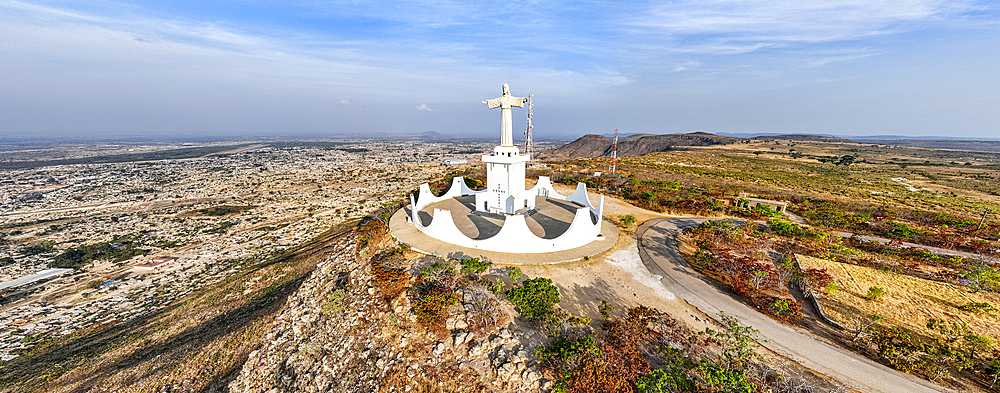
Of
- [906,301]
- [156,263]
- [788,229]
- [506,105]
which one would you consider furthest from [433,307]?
[156,263]

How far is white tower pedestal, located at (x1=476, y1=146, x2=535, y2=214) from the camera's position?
20734 mm

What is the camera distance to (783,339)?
1191 cm

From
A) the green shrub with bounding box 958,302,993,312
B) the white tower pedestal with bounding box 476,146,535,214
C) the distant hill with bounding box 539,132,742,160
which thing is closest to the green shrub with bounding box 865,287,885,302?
the green shrub with bounding box 958,302,993,312

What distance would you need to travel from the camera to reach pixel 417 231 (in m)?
21.2

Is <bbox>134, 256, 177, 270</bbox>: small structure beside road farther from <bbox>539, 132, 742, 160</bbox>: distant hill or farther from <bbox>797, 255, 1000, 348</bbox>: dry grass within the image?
<bbox>539, 132, 742, 160</bbox>: distant hill

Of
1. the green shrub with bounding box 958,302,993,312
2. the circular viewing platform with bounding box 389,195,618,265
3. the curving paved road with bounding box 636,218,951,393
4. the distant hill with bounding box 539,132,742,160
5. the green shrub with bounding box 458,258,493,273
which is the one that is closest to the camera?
the curving paved road with bounding box 636,218,951,393

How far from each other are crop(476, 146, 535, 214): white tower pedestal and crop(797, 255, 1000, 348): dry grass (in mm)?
16264

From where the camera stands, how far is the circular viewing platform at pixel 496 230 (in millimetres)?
17719

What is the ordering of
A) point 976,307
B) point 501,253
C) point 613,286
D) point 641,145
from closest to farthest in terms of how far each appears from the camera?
1. point 976,307
2. point 613,286
3. point 501,253
4. point 641,145

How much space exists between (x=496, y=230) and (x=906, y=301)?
1971 cm

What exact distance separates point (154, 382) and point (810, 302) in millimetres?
30178

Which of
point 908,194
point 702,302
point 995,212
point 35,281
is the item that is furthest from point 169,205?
point 908,194

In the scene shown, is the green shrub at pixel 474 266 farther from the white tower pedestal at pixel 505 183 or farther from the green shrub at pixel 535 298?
the white tower pedestal at pixel 505 183

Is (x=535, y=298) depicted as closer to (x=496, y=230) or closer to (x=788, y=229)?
(x=496, y=230)
